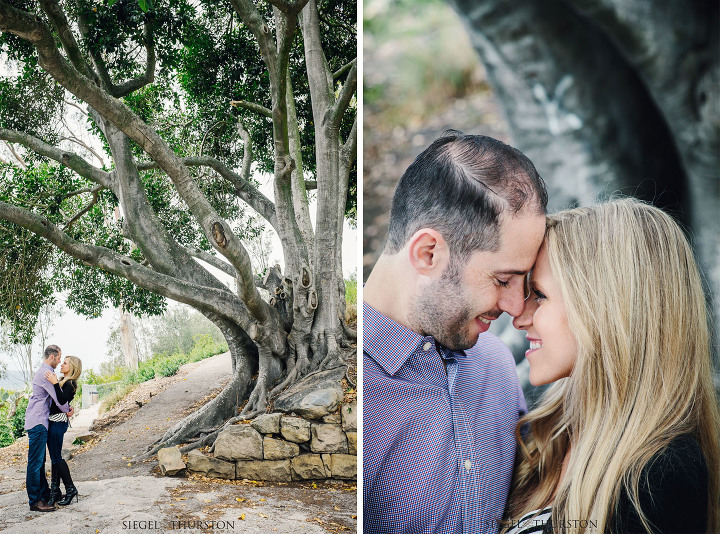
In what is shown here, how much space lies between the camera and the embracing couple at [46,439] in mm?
3918

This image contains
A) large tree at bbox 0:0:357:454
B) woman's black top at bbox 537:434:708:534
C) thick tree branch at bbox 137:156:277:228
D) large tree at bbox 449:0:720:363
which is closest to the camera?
woman's black top at bbox 537:434:708:534

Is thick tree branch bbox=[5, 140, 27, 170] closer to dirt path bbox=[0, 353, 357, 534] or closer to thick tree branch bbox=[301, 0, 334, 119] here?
dirt path bbox=[0, 353, 357, 534]

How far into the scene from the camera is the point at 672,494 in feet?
4.58

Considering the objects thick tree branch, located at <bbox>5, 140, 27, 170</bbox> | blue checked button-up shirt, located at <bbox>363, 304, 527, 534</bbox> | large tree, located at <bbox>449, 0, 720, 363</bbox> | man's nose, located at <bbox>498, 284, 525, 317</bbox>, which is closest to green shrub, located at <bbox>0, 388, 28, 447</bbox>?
thick tree branch, located at <bbox>5, 140, 27, 170</bbox>

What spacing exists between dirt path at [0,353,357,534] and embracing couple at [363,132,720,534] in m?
2.50

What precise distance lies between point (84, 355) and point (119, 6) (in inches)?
127

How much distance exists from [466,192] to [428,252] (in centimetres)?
22

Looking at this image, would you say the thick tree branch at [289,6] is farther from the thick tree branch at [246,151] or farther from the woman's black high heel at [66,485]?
the woman's black high heel at [66,485]

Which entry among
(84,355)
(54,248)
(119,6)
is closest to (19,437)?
(84,355)

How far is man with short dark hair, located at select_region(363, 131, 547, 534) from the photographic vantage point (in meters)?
1.59

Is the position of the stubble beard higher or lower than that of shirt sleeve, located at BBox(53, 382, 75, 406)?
higher

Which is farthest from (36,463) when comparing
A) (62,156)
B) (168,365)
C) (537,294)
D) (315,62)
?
(315,62)

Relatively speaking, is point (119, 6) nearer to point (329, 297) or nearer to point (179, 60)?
point (179, 60)

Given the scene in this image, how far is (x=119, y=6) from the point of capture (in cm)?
522
